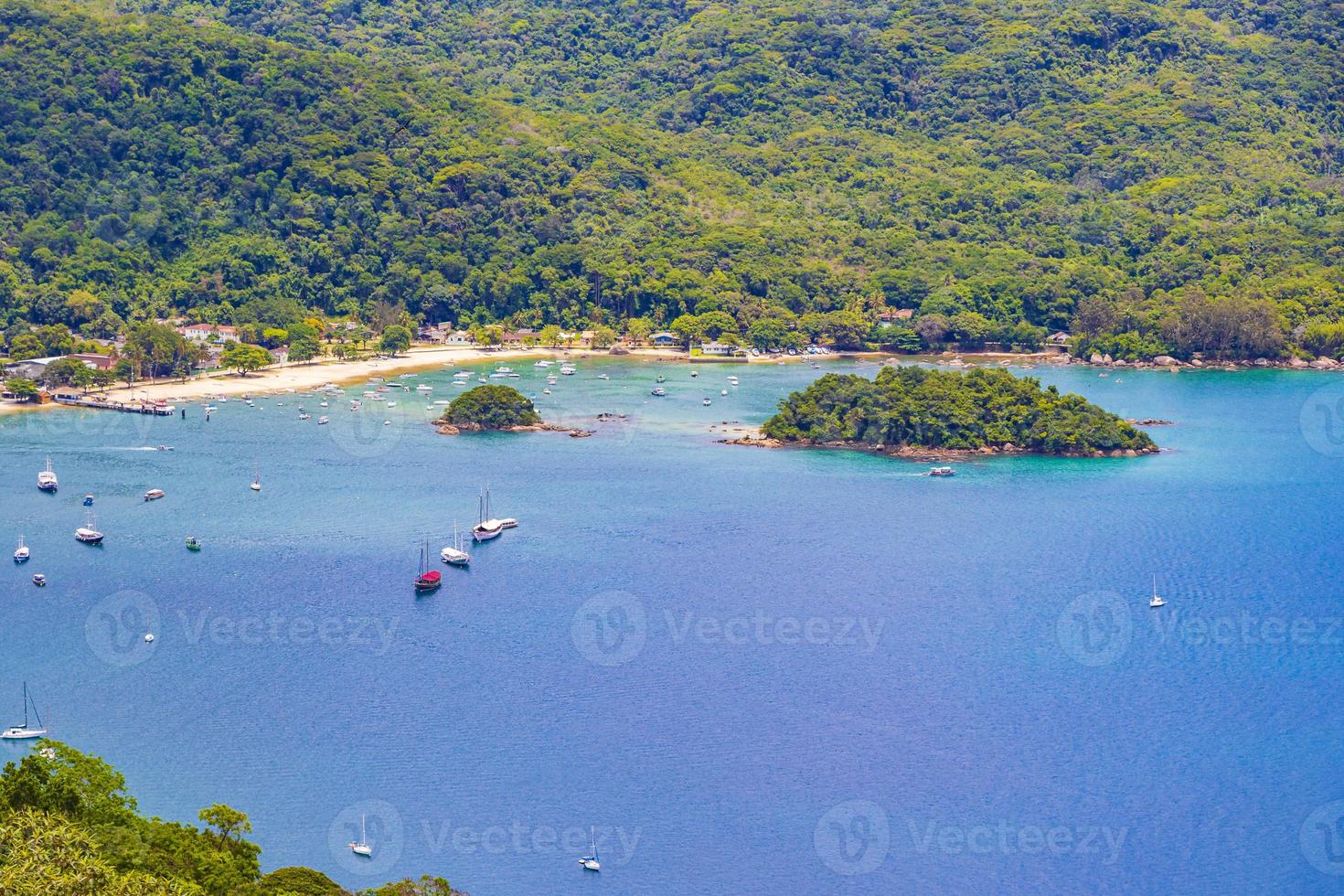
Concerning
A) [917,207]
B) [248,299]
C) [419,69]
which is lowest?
[248,299]

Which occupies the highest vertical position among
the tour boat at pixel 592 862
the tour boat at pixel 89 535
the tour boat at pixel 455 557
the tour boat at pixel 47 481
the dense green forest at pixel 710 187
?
the dense green forest at pixel 710 187

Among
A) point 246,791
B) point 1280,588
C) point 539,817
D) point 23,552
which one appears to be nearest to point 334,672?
point 246,791

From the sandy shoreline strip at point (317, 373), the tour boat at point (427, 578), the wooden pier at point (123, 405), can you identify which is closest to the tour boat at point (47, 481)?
the wooden pier at point (123, 405)

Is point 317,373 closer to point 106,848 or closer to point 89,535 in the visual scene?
point 89,535

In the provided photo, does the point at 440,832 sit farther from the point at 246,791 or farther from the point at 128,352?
the point at 128,352

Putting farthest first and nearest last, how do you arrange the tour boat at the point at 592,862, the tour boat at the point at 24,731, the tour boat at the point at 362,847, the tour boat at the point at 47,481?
the tour boat at the point at 47,481 → the tour boat at the point at 24,731 → the tour boat at the point at 362,847 → the tour boat at the point at 592,862

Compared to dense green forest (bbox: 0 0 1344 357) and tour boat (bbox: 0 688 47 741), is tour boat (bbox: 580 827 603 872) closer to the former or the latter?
tour boat (bbox: 0 688 47 741)

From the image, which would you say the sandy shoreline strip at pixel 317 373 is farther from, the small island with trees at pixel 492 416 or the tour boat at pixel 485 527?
the tour boat at pixel 485 527
